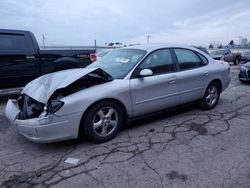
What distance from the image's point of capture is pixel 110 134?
3.90 metres

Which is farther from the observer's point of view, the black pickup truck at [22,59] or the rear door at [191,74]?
the black pickup truck at [22,59]

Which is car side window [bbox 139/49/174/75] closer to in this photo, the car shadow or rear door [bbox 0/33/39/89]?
the car shadow

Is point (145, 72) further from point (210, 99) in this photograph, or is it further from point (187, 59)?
point (210, 99)

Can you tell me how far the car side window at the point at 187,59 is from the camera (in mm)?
4859

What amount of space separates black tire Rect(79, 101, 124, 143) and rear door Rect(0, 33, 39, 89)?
12.0 ft

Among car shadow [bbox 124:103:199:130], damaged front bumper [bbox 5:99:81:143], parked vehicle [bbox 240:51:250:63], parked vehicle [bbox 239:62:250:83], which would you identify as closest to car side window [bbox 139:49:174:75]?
car shadow [bbox 124:103:199:130]

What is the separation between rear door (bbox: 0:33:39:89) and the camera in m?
6.40

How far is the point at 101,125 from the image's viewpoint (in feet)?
12.4

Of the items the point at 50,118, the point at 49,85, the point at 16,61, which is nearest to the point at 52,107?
the point at 50,118

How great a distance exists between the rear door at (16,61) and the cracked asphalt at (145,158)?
2.16 metres

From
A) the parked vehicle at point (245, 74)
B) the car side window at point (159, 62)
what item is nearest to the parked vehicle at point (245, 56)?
the parked vehicle at point (245, 74)

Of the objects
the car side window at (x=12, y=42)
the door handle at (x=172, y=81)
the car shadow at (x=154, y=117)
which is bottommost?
the car shadow at (x=154, y=117)

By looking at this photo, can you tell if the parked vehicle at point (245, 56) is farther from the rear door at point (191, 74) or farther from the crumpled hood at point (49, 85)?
the crumpled hood at point (49, 85)

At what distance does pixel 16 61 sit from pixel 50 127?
3.97m
